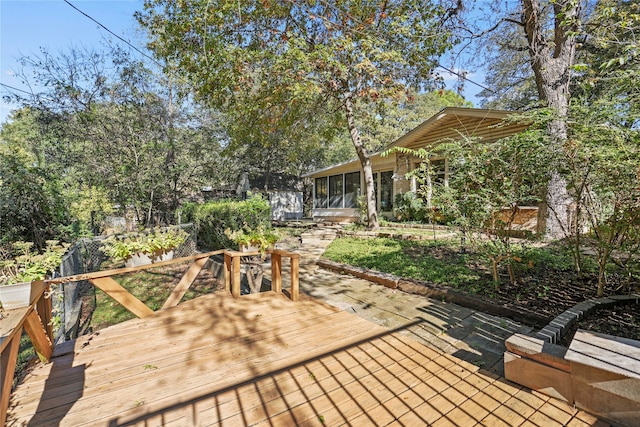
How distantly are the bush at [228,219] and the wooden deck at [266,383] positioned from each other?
10.4 ft

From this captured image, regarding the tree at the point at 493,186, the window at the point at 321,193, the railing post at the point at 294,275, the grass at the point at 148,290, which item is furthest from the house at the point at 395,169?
the grass at the point at 148,290

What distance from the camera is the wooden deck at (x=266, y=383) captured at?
1915 mm

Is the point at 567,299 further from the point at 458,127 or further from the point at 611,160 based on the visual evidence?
the point at 458,127

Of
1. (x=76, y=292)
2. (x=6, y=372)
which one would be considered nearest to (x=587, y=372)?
(x=6, y=372)

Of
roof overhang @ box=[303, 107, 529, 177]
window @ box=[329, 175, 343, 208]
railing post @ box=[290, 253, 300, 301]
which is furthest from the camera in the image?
window @ box=[329, 175, 343, 208]

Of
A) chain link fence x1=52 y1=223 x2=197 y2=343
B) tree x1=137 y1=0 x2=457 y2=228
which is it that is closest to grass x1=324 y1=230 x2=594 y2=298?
tree x1=137 y1=0 x2=457 y2=228

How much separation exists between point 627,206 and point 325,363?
3099 mm

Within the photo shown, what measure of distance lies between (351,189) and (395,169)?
3.27 m

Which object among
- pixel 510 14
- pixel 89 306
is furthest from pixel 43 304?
pixel 510 14

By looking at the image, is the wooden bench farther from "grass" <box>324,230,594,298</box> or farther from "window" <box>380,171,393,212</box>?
"window" <box>380,171,393,212</box>

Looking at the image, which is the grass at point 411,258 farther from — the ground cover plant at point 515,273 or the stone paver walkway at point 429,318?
the stone paver walkway at point 429,318

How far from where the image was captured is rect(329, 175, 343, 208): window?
1634cm

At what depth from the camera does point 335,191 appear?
16781 millimetres

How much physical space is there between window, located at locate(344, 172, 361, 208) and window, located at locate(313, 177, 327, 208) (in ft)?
6.60
